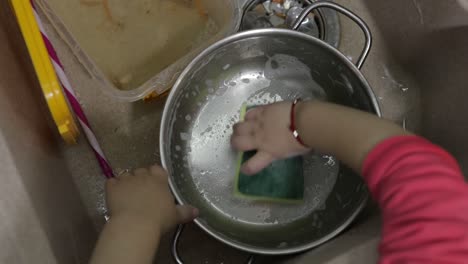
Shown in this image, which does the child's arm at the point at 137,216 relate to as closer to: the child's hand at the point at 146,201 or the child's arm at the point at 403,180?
the child's hand at the point at 146,201

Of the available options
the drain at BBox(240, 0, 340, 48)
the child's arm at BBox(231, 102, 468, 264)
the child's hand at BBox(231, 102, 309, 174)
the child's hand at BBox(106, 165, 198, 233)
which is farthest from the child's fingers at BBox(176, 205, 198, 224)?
the drain at BBox(240, 0, 340, 48)

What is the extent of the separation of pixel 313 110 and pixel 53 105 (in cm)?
38

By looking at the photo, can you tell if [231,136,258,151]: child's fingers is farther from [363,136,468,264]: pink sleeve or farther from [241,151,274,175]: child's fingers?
[363,136,468,264]: pink sleeve

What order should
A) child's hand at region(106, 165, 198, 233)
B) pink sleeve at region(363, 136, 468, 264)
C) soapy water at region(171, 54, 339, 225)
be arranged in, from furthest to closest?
soapy water at region(171, 54, 339, 225)
child's hand at region(106, 165, 198, 233)
pink sleeve at region(363, 136, 468, 264)

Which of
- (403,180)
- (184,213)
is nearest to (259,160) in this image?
(184,213)

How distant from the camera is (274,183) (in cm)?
83

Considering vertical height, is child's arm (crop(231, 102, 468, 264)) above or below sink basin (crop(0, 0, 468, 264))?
above

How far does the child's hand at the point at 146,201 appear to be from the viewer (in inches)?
24.2

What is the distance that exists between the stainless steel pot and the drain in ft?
0.36

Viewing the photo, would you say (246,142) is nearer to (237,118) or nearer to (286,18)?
(237,118)

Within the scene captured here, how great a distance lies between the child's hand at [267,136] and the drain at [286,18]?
0.28 m

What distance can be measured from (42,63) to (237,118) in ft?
1.13

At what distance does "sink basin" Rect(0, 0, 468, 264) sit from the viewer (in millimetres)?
771

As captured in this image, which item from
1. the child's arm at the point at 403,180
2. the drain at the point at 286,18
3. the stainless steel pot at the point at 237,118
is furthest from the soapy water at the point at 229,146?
the child's arm at the point at 403,180
